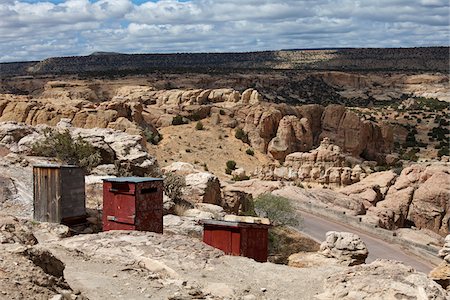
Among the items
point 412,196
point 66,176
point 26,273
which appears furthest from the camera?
point 412,196

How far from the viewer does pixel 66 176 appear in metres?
15.4

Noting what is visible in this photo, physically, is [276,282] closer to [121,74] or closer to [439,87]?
[121,74]

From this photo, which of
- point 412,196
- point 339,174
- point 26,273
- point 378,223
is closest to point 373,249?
point 378,223

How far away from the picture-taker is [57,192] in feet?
50.2

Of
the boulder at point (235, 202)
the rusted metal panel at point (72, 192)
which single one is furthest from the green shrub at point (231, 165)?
the rusted metal panel at point (72, 192)

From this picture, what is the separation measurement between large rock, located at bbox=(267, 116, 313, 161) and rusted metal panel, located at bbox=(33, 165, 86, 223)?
29584 millimetres

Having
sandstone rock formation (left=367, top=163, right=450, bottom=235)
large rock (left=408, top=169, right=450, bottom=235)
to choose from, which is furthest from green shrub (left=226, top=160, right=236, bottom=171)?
large rock (left=408, top=169, right=450, bottom=235)

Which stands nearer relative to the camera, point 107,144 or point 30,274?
point 30,274

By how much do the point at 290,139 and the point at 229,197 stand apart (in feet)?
67.2

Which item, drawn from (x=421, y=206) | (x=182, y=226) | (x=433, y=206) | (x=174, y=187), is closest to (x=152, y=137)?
(x=421, y=206)

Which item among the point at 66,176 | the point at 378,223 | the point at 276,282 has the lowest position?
the point at 378,223

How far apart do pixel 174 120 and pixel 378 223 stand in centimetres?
2374

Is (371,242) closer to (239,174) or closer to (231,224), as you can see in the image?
(231,224)

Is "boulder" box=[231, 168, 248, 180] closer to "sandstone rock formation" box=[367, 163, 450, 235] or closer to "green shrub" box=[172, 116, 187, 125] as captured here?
"green shrub" box=[172, 116, 187, 125]
